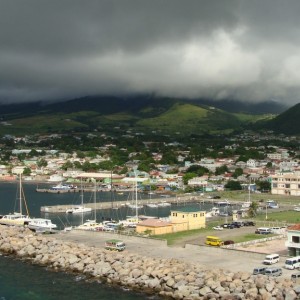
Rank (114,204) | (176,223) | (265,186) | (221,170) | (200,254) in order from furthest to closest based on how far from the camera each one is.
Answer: (221,170), (265,186), (114,204), (176,223), (200,254)

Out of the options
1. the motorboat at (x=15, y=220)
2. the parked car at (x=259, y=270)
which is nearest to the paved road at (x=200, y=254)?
the parked car at (x=259, y=270)

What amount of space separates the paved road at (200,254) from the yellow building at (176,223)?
262 cm

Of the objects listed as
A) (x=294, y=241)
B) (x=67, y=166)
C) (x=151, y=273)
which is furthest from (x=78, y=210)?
(x=67, y=166)

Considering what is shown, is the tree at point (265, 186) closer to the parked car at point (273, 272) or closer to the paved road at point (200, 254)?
the paved road at point (200, 254)

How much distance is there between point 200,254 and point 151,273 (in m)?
4.64

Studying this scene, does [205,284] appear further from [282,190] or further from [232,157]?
[232,157]

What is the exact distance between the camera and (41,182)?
331 ft

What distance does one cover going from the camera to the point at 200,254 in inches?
1163

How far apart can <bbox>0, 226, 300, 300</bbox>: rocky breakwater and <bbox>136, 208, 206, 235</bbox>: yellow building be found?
6.15 meters

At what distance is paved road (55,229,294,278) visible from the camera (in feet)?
87.9

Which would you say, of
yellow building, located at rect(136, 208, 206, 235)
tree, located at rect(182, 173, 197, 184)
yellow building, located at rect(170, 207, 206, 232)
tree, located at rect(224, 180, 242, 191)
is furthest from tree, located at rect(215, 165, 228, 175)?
yellow building, located at rect(170, 207, 206, 232)

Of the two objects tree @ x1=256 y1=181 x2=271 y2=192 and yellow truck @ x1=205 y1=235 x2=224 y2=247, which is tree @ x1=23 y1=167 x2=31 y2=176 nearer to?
tree @ x1=256 y1=181 x2=271 y2=192

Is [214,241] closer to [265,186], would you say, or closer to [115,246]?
[115,246]

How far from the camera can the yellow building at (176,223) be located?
36750 mm
